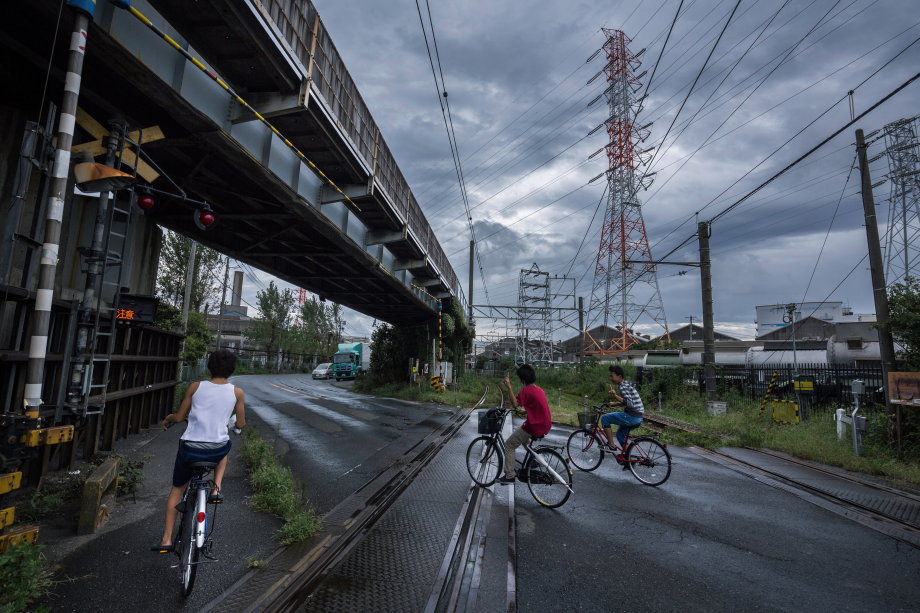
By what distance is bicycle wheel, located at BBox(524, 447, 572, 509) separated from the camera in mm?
5832

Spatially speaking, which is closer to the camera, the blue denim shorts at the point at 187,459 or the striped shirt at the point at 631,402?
the blue denim shorts at the point at 187,459

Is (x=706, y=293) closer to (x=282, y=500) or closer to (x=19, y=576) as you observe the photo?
(x=282, y=500)

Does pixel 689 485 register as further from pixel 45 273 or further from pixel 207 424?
pixel 45 273

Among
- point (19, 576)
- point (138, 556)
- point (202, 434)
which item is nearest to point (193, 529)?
point (202, 434)

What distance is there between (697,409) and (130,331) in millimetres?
17232

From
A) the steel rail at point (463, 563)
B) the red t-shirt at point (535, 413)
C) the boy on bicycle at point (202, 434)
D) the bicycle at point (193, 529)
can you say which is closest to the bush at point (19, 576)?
the boy on bicycle at point (202, 434)

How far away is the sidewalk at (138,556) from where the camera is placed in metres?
3.26

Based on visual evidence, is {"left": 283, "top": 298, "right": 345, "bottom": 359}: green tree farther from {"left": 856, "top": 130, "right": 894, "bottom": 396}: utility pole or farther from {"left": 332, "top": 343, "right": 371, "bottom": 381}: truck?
{"left": 856, "top": 130, "right": 894, "bottom": 396}: utility pole

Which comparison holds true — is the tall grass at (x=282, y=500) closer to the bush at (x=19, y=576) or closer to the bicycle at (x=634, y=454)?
the bush at (x=19, y=576)

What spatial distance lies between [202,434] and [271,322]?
50.0 m

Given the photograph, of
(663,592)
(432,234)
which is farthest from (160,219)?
(663,592)

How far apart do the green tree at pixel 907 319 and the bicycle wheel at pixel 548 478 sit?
28.9ft

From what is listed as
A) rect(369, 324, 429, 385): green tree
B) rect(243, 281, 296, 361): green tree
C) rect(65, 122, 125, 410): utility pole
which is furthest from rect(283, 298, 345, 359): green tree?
rect(65, 122, 125, 410): utility pole

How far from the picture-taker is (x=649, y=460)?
7055 mm
